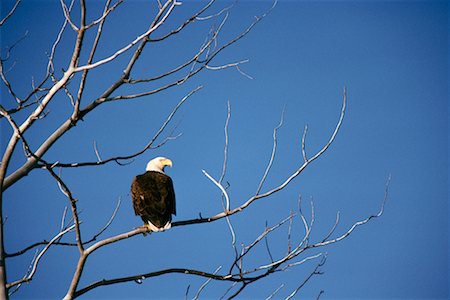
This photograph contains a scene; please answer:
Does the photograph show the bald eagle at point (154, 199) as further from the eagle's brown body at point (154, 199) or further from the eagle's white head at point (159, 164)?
the eagle's white head at point (159, 164)

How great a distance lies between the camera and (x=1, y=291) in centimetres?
353

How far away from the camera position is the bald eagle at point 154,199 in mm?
5520

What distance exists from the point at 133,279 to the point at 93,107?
1.18 m

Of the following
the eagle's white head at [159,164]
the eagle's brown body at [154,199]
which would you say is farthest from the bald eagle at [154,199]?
the eagle's white head at [159,164]

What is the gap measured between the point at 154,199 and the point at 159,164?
1.38 m

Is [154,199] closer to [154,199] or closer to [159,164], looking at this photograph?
[154,199]

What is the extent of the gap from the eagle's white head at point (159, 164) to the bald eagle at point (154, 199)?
2.27 feet

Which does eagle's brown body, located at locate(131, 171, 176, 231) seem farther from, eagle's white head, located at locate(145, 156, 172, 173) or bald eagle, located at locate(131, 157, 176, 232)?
eagle's white head, located at locate(145, 156, 172, 173)

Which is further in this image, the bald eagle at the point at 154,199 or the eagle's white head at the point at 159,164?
the eagle's white head at the point at 159,164

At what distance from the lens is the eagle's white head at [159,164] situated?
698cm

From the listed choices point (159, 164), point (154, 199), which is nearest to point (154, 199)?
point (154, 199)

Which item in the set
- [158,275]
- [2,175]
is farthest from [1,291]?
[158,275]

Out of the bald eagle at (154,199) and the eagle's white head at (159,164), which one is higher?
the eagle's white head at (159,164)

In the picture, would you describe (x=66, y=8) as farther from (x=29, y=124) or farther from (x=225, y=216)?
(x=225, y=216)
